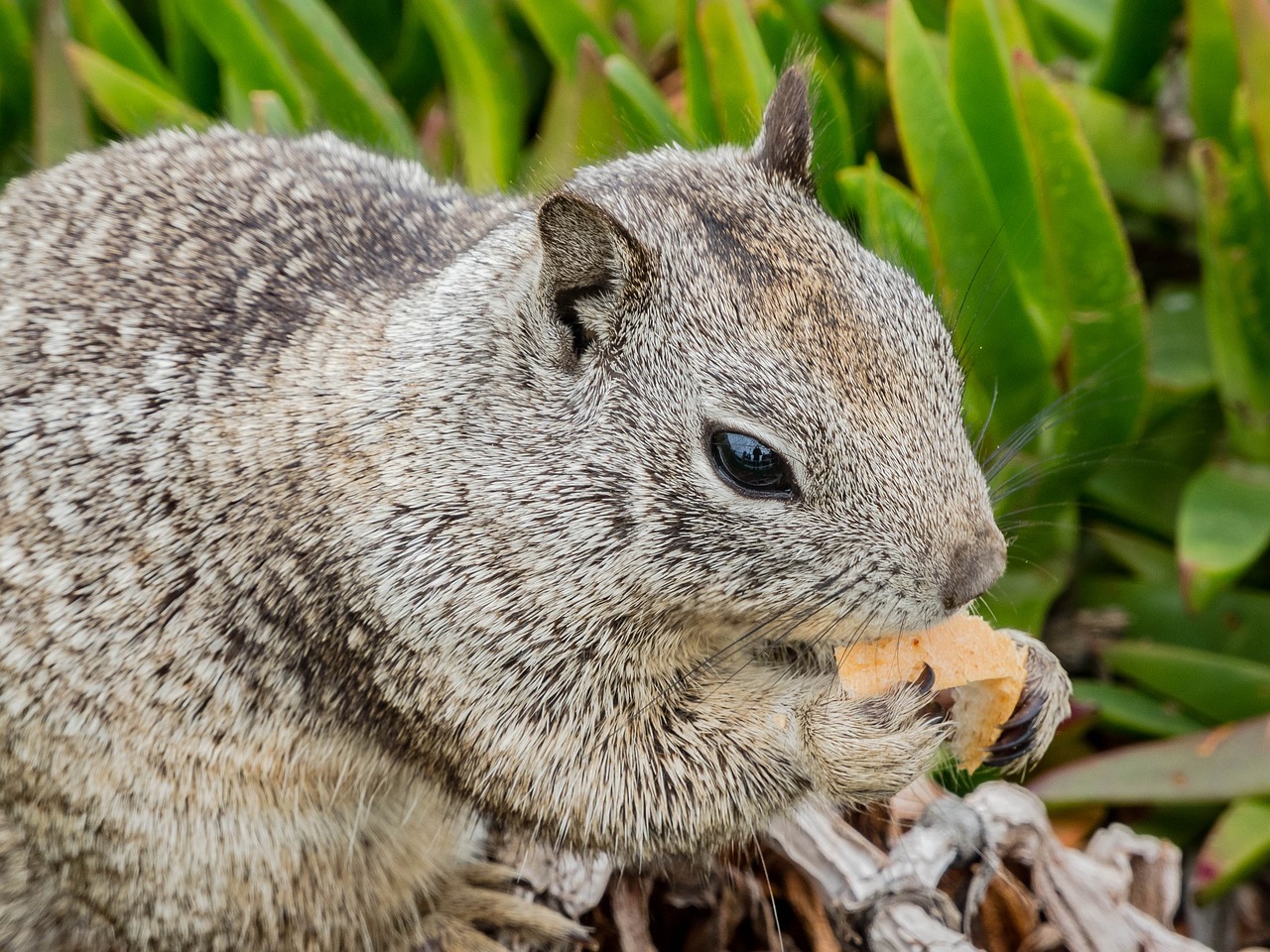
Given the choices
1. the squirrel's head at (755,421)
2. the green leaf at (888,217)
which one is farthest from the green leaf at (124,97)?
the squirrel's head at (755,421)

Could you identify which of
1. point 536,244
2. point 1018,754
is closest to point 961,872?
point 1018,754

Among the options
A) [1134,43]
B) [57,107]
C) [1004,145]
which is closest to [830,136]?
[1004,145]

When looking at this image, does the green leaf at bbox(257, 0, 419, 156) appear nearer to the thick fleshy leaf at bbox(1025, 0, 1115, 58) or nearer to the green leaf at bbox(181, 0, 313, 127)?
the green leaf at bbox(181, 0, 313, 127)

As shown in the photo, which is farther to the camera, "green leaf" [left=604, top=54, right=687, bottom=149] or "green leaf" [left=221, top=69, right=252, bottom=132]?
"green leaf" [left=221, top=69, right=252, bottom=132]

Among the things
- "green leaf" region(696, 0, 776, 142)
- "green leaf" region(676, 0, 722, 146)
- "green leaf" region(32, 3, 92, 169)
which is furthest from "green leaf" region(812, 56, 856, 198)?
"green leaf" region(32, 3, 92, 169)

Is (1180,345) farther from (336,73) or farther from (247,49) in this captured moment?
(247,49)

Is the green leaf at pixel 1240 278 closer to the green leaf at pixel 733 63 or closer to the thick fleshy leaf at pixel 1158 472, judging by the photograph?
the thick fleshy leaf at pixel 1158 472
